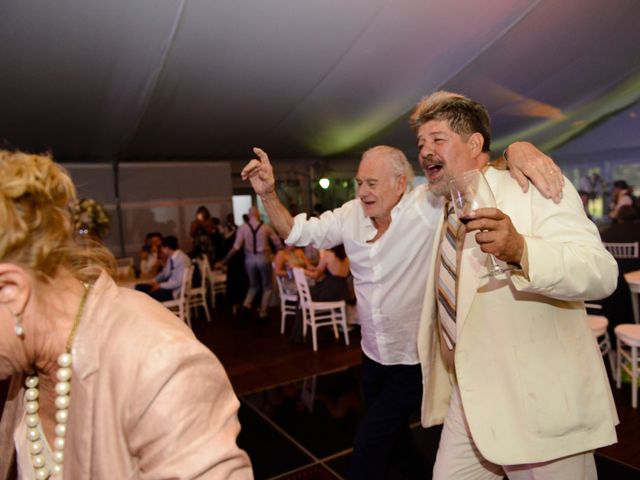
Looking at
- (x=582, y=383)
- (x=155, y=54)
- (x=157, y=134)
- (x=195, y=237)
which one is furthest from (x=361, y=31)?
(x=582, y=383)

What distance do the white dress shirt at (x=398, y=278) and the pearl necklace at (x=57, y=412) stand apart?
5.31 feet

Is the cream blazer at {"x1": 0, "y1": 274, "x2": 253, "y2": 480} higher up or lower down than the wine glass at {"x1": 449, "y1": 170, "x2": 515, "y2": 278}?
lower down

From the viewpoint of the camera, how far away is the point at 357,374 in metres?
4.73

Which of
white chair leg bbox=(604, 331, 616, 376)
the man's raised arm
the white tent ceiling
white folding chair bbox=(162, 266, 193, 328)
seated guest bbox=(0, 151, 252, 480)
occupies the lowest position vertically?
white chair leg bbox=(604, 331, 616, 376)

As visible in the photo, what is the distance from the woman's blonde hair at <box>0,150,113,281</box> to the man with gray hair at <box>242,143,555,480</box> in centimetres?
150

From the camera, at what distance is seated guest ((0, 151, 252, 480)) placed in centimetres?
75

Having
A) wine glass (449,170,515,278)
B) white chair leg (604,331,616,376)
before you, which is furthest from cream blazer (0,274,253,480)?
white chair leg (604,331,616,376)

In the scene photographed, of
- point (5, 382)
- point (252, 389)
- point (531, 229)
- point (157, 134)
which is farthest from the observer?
point (157, 134)

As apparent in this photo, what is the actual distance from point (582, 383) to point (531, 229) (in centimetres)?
51

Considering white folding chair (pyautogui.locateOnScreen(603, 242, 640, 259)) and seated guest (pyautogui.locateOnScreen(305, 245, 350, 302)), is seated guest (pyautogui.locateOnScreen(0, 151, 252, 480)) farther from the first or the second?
white folding chair (pyautogui.locateOnScreen(603, 242, 640, 259))

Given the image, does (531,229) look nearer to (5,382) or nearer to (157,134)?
(5,382)

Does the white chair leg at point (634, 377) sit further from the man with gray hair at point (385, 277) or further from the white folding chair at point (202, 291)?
the white folding chair at point (202, 291)

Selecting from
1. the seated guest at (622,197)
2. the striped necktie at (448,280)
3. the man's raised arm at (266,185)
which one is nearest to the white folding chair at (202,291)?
the man's raised arm at (266,185)

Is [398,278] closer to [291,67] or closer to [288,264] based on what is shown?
[288,264]
